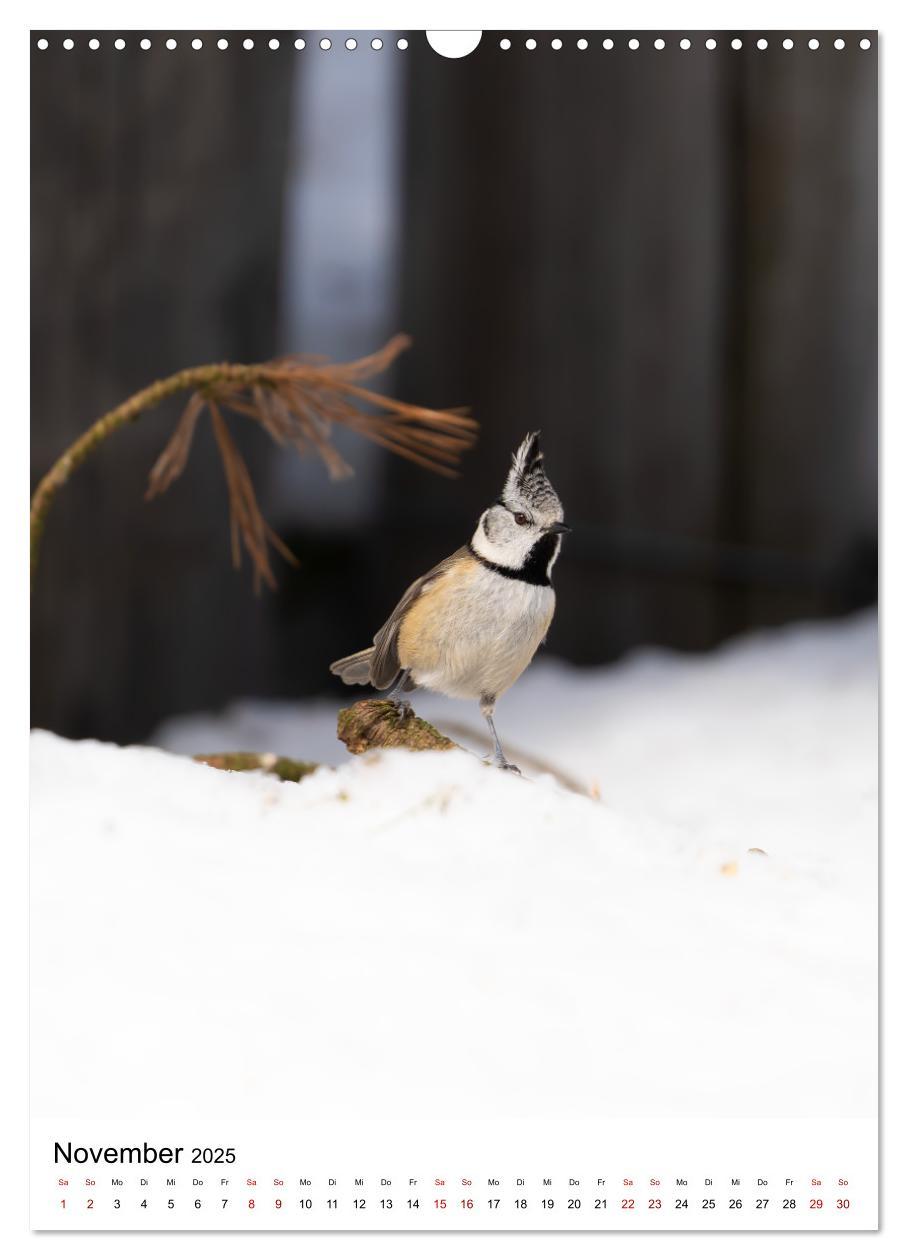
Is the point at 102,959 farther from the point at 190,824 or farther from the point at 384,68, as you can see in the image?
the point at 384,68

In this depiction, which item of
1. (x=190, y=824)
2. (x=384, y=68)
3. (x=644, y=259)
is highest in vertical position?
(x=384, y=68)

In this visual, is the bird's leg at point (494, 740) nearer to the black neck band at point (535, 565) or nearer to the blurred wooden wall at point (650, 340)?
the black neck band at point (535, 565)

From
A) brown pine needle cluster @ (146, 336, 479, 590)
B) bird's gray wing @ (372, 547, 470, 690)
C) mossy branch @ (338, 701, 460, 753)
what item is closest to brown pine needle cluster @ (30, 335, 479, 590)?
brown pine needle cluster @ (146, 336, 479, 590)

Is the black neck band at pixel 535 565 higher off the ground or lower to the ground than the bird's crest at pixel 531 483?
lower

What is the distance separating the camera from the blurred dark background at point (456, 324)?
1.27 metres

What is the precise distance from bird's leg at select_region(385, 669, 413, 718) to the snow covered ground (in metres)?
0.08

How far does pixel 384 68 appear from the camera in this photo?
4.10 ft

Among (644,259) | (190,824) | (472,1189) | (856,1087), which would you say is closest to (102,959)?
(190,824)

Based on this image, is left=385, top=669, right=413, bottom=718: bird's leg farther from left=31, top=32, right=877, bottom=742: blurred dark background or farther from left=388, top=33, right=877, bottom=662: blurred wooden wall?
left=388, top=33, right=877, bottom=662: blurred wooden wall

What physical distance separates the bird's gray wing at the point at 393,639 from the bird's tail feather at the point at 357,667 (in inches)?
0.4

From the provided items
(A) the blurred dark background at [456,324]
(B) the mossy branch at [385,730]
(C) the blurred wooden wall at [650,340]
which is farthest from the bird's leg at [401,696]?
(C) the blurred wooden wall at [650,340]

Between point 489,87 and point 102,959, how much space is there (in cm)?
98

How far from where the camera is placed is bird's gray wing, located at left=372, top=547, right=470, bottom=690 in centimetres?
110

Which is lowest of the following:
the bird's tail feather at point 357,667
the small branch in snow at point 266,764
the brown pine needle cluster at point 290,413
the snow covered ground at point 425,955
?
the snow covered ground at point 425,955
